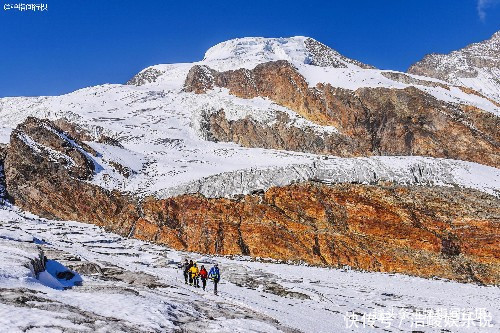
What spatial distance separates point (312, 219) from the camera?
5806 centimetres

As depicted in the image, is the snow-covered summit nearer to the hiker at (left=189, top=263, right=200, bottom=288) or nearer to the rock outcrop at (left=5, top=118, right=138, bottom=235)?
the rock outcrop at (left=5, top=118, right=138, bottom=235)

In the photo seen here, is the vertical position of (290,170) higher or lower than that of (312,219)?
higher

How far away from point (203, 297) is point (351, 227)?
114 ft

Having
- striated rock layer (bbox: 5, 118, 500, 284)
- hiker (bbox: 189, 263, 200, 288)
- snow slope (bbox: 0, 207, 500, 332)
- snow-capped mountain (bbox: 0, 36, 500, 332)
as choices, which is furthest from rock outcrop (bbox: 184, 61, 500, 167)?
hiker (bbox: 189, 263, 200, 288)

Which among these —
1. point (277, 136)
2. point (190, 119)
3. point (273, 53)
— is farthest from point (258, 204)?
point (273, 53)

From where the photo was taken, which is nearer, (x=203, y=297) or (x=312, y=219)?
(x=203, y=297)

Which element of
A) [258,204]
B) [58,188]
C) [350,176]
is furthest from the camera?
[58,188]

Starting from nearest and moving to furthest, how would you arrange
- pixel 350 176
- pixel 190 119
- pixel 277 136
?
pixel 350 176 → pixel 277 136 → pixel 190 119

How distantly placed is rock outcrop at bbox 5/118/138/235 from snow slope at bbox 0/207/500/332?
6.16 meters

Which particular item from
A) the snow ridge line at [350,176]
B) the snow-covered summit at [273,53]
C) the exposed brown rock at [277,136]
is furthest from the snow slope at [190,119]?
the exposed brown rock at [277,136]

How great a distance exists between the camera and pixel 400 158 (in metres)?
66.4

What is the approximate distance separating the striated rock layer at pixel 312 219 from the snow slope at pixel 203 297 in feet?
19.8

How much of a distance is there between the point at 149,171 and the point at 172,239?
938 inches

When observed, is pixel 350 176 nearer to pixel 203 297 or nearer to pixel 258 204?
pixel 258 204
